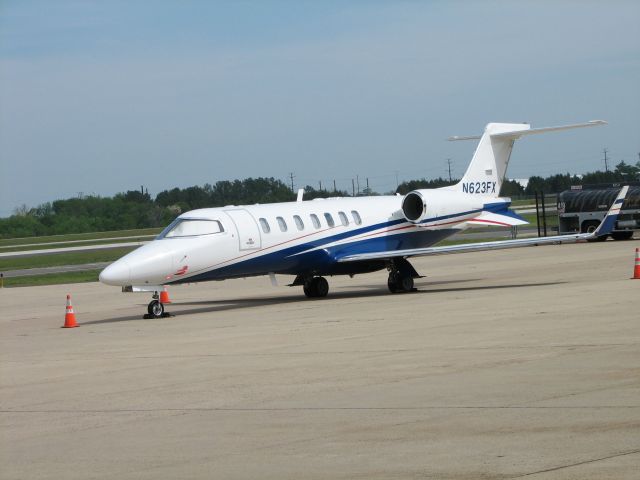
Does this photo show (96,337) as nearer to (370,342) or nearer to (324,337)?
(324,337)

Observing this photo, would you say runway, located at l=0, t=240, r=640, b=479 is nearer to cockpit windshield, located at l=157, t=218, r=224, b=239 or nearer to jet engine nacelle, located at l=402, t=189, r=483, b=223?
cockpit windshield, located at l=157, t=218, r=224, b=239

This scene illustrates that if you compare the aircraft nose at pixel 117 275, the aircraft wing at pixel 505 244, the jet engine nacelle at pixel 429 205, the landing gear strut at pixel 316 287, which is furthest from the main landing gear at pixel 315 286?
the aircraft nose at pixel 117 275

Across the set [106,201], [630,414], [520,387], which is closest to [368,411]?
[520,387]

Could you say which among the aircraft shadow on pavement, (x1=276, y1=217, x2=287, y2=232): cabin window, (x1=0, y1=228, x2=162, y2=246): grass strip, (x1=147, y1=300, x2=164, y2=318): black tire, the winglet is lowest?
the aircraft shadow on pavement

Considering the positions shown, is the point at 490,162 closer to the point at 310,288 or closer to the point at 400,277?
the point at 400,277

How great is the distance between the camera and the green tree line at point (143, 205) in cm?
7562

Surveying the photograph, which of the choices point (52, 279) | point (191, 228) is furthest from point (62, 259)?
point (191, 228)

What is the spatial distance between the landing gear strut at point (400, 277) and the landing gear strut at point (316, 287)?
5.60ft

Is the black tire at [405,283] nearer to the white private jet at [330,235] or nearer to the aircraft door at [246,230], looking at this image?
the white private jet at [330,235]

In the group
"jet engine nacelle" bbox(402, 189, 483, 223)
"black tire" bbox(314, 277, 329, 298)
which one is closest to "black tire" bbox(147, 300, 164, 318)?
"black tire" bbox(314, 277, 329, 298)

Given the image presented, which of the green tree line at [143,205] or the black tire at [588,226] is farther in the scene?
the green tree line at [143,205]

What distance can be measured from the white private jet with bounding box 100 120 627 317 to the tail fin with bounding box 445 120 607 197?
28mm

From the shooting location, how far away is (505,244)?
84.1ft

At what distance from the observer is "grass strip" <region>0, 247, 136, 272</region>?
6062 cm
